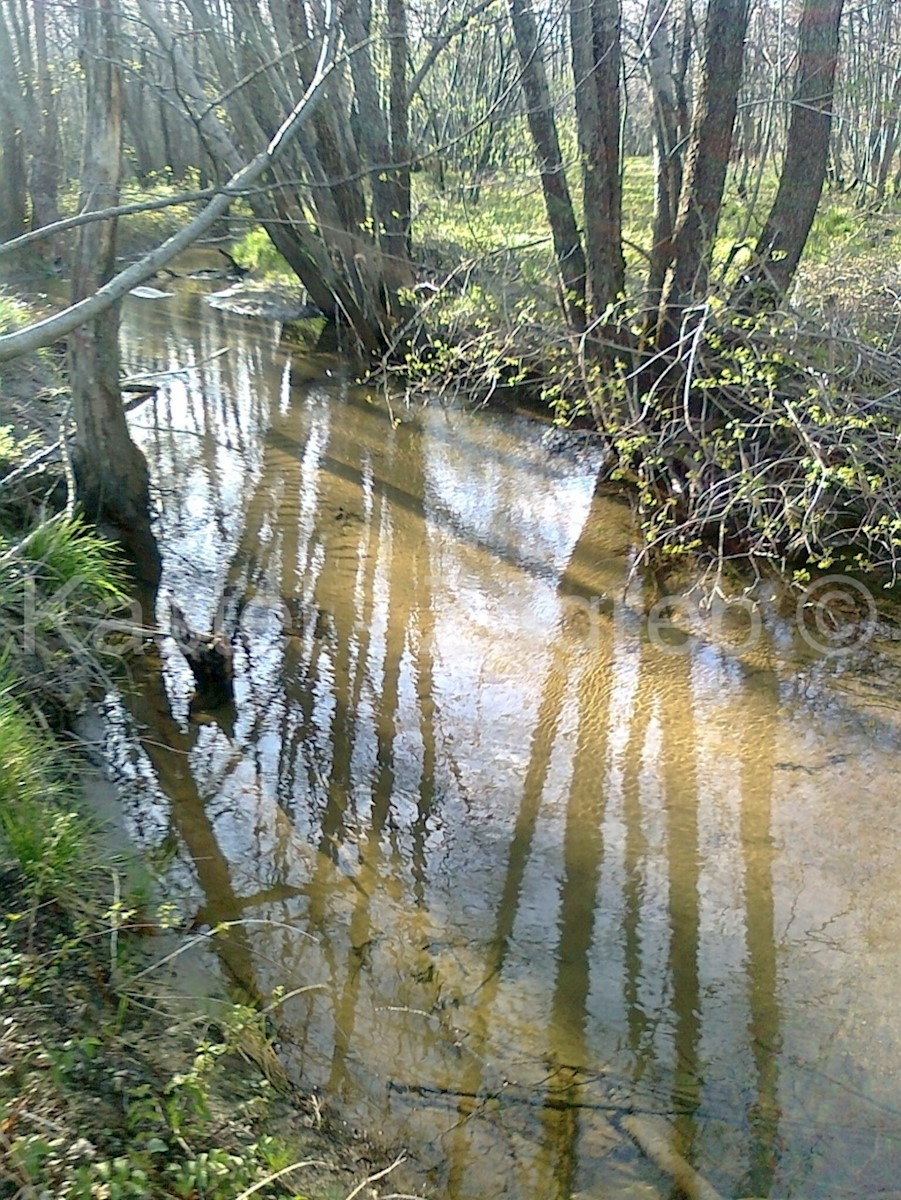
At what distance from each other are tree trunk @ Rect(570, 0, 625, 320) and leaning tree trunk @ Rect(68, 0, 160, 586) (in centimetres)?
348

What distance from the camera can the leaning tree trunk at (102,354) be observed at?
224 inches

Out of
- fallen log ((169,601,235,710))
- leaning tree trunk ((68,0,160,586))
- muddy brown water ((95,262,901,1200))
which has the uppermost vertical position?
leaning tree trunk ((68,0,160,586))

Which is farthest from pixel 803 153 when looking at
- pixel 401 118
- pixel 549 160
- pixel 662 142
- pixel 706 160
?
pixel 401 118

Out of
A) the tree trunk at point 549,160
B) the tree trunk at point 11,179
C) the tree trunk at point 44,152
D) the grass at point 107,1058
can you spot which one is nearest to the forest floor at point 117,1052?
the grass at point 107,1058

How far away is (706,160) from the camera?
281 inches

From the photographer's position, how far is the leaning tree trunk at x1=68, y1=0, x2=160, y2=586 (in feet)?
18.7

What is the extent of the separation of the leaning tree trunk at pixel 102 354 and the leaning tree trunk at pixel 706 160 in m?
3.75

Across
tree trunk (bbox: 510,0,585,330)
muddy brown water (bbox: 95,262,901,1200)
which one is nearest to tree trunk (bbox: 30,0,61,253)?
tree trunk (bbox: 510,0,585,330)

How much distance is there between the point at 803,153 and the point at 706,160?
2.29 feet

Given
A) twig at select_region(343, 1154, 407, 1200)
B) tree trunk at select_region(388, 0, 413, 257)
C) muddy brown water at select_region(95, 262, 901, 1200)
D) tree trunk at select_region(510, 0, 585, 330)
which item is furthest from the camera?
tree trunk at select_region(388, 0, 413, 257)

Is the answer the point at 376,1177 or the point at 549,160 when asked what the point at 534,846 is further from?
the point at 549,160

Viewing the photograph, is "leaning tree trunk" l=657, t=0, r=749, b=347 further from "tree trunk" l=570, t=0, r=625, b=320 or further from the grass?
the grass

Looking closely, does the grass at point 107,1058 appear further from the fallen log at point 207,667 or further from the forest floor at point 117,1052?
the fallen log at point 207,667

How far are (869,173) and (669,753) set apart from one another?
1416 centimetres
